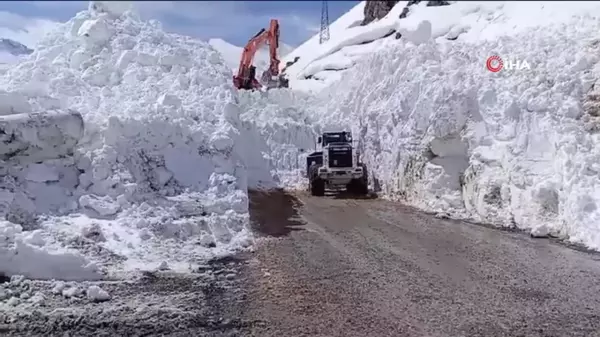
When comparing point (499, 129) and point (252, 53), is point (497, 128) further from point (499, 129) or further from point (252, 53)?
point (252, 53)

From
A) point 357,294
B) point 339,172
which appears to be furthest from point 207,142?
point 339,172

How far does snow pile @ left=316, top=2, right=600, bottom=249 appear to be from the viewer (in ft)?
36.0

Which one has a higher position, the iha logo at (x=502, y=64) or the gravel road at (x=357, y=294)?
the iha logo at (x=502, y=64)

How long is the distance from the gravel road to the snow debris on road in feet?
4.29

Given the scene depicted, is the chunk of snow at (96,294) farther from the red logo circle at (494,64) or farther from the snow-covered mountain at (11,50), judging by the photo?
the red logo circle at (494,64)

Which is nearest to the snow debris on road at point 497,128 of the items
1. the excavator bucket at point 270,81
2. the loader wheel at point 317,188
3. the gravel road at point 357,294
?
the gravel road at point 357,294

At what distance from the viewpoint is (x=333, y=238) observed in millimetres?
10133

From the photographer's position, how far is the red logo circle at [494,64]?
1453 cm

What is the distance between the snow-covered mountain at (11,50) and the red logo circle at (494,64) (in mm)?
10496

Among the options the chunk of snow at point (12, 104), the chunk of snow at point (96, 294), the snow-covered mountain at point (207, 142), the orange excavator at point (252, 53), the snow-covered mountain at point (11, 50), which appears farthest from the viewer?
the orange excavator at point (252, 53)

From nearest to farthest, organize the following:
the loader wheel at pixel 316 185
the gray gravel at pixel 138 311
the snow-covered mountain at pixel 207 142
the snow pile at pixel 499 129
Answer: the gray gravel at pixel 138 311, the snow-covered mountain at pixel 207 142, the snow pile at pixel 499 129, the loader wheel at pixel 316 185

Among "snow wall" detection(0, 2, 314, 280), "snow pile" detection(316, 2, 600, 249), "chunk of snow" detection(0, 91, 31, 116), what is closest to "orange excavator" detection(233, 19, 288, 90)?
"snow pile" detection(316, 2, 600, 249)

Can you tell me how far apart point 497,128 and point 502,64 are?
2.02 meters

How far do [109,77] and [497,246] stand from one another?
8.28 meters
